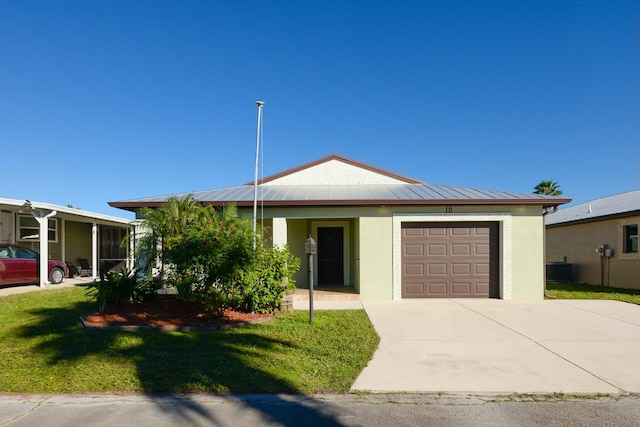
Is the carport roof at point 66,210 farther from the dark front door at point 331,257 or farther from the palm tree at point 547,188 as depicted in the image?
the palm tree at point 547,188

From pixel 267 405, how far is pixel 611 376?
14.8 feet

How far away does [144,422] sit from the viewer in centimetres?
384

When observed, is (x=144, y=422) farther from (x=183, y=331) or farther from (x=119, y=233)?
(x=119, y=233)

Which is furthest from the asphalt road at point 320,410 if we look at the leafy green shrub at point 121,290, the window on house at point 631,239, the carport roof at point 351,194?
the window on house at point 631,239

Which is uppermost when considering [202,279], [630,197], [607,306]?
[630,197]

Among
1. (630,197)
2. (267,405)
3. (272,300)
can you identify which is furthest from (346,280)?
(630,197)

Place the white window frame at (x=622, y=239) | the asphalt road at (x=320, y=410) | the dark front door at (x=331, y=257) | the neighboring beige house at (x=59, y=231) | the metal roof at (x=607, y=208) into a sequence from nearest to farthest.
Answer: the asphalt road at (x=320, y=410) → the neighboring beige house at (x=59, y=231) → the dark front door at (x=331, y=257) → the white window frame at (x=622, y=239) → the metal roof at (x=607, y=208)

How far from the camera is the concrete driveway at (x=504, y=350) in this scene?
16.0ft

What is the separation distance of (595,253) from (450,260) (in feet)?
29.9

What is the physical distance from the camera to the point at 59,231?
55.0ft

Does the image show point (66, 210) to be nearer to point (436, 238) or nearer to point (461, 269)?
point (436, 238)

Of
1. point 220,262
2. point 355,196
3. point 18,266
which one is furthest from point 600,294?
point 18,266

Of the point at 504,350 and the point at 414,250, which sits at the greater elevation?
the point at 414,250

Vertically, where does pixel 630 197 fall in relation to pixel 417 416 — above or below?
above
